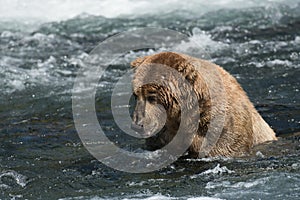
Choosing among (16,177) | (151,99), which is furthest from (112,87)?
(151,99)

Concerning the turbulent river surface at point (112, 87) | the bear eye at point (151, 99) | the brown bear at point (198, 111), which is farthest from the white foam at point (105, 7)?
the bear eye at point (151, 99)

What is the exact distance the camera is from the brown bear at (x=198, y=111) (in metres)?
6.01

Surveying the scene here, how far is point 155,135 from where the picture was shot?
6336 millimetres

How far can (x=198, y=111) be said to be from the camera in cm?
614

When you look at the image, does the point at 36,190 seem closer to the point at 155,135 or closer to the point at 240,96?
the point at 155,135

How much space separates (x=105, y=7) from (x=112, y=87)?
5446 mm

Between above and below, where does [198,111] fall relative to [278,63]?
below

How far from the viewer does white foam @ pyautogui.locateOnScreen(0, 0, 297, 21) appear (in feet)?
49.2

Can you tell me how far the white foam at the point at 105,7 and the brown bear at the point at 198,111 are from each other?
8.64m

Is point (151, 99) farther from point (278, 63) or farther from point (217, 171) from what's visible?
point (278, 63)

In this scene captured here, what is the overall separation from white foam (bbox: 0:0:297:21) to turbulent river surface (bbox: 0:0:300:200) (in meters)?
0.03

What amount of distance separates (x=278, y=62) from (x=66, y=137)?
14.3 ft

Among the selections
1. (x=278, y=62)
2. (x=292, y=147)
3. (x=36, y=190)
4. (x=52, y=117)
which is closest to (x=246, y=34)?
(x=278, y=62)

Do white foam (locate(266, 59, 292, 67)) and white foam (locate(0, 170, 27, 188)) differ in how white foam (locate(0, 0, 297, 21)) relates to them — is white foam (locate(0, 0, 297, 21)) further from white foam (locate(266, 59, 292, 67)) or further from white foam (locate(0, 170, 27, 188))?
white foam (locate(0, 170, 27, 188))
